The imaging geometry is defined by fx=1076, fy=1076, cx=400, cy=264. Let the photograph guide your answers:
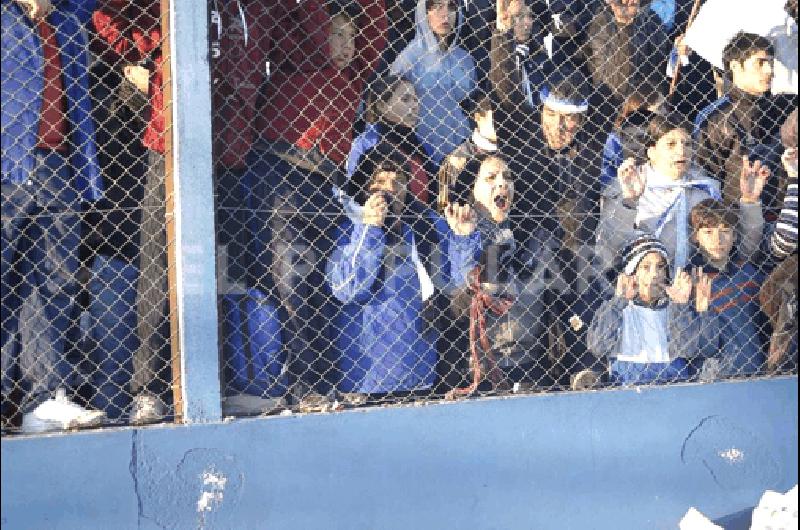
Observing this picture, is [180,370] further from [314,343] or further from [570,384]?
[570,384]

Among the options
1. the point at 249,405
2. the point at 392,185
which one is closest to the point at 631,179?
the point at 392,185

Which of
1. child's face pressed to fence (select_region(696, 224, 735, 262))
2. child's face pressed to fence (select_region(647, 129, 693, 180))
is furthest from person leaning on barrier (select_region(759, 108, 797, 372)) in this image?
child's face pressed to fence (select_region(647, 129, 693, 180))

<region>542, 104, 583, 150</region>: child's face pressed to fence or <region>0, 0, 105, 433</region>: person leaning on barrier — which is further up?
<region>542, 104, 583, 150</region>: child's face pressed to fence

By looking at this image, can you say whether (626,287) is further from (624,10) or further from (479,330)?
(624,10)

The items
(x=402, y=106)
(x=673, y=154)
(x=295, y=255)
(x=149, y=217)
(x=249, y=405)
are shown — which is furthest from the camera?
(x=673, y=154)

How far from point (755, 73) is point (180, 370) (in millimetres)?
2953

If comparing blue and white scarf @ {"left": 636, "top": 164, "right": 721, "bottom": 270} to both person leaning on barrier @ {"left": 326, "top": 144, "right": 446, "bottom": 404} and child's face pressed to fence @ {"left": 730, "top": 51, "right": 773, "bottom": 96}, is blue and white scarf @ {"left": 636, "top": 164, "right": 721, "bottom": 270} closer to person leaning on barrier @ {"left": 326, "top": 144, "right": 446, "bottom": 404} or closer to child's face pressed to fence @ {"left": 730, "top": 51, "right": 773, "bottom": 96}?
child's face pressed to fence @ {"left": 730, "top": 51, "right": 773, "bottom": 96}

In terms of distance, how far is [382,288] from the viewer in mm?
4332

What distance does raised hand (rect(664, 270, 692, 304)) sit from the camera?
15.7 feet

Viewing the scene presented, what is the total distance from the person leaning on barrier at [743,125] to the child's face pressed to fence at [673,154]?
0.10 meters

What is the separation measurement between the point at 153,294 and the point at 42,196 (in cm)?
53

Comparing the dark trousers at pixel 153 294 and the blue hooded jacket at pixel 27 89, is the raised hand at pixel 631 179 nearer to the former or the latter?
the dark trousers at pixel 153 294

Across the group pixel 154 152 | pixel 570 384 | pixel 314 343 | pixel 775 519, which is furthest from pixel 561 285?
pixel 154 152

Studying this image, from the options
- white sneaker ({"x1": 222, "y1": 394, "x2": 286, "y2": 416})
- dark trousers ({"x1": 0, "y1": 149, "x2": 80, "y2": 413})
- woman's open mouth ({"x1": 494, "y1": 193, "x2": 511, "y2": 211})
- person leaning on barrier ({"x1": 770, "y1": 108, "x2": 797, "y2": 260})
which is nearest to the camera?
dark trousers ({"x1": 0, "y1": 149, "x2": 80, "y2": 413})
